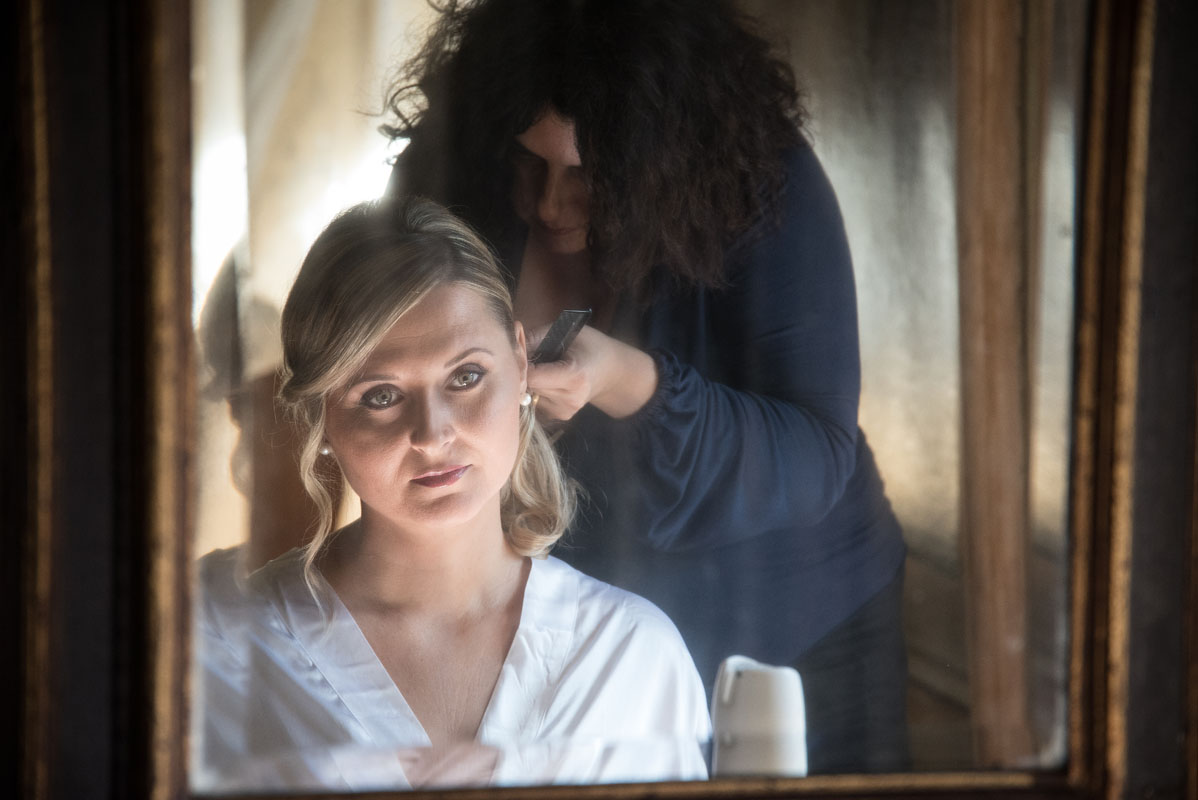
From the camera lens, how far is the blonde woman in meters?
0.82

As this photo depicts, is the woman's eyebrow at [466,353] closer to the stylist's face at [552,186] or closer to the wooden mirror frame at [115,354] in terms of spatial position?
the stylist's face at [552,186]

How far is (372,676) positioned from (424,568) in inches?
3.9

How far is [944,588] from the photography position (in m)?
0.88

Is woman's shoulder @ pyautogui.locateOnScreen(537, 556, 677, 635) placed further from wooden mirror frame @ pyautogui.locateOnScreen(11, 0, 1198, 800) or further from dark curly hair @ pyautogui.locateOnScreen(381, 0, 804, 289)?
dark curly hair @ pyautogui.locateOnScreen(381, 0, 804, 289)

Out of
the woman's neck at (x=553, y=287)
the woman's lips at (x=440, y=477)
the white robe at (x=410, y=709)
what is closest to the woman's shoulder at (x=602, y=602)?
the white robe at (x=410, y=709)

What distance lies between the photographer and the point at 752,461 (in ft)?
2.88

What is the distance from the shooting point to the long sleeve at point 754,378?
866mm

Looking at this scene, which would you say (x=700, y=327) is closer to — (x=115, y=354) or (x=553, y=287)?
(x=553, y=287)

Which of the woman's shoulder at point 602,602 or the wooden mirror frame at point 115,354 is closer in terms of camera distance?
the wooden mirror frame at point 115,354

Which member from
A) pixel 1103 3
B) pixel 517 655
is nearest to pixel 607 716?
pixel 517 655

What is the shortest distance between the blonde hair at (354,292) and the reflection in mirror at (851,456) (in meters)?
0.01

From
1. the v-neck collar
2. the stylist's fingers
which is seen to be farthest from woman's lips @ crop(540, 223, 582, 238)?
the v-neck collar

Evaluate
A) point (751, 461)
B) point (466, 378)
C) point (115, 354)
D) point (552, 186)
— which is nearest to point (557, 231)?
point (552, 186)

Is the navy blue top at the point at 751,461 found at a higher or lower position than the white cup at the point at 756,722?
higher
